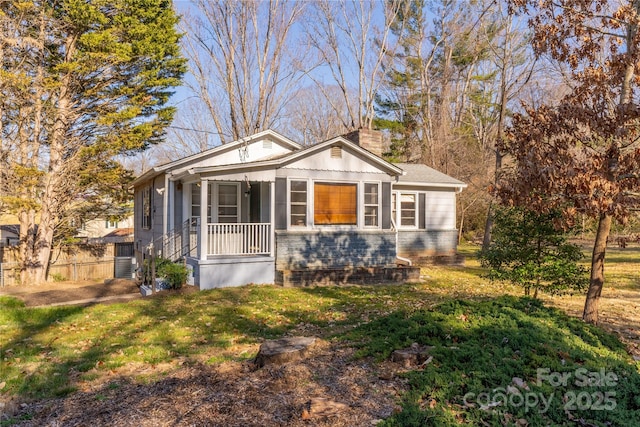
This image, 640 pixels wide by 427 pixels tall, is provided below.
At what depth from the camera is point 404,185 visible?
56.3 feet

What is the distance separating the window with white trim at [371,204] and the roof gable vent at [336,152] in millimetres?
1315

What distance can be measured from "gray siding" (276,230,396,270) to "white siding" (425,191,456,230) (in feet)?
14.6

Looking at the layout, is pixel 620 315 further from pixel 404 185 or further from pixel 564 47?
pixel 404 185

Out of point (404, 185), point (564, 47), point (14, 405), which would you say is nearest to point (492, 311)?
point (564, 47)

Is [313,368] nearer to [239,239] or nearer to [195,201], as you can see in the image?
[239,239]

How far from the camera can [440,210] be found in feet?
59.3

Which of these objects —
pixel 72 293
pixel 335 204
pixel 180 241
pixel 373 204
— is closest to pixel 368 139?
pixel 373 204

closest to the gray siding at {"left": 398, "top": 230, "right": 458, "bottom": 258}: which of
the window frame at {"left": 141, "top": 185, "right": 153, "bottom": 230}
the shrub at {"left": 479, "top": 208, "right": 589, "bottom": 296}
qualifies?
the shrub at {"left": 479, "top": 208, "right": 589, "bottom": 296}

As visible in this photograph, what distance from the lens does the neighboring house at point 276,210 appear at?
38.9 feet

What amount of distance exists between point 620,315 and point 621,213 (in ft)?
13.0

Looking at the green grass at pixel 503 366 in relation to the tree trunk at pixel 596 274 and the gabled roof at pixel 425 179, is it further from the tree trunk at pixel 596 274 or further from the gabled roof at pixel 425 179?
the gabled roof at pixel 425 179

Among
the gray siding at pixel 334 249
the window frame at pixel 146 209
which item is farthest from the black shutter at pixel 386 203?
the window frame at pixel 146 209

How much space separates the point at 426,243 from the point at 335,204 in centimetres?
610

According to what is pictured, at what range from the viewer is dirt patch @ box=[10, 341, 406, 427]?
3.70m
